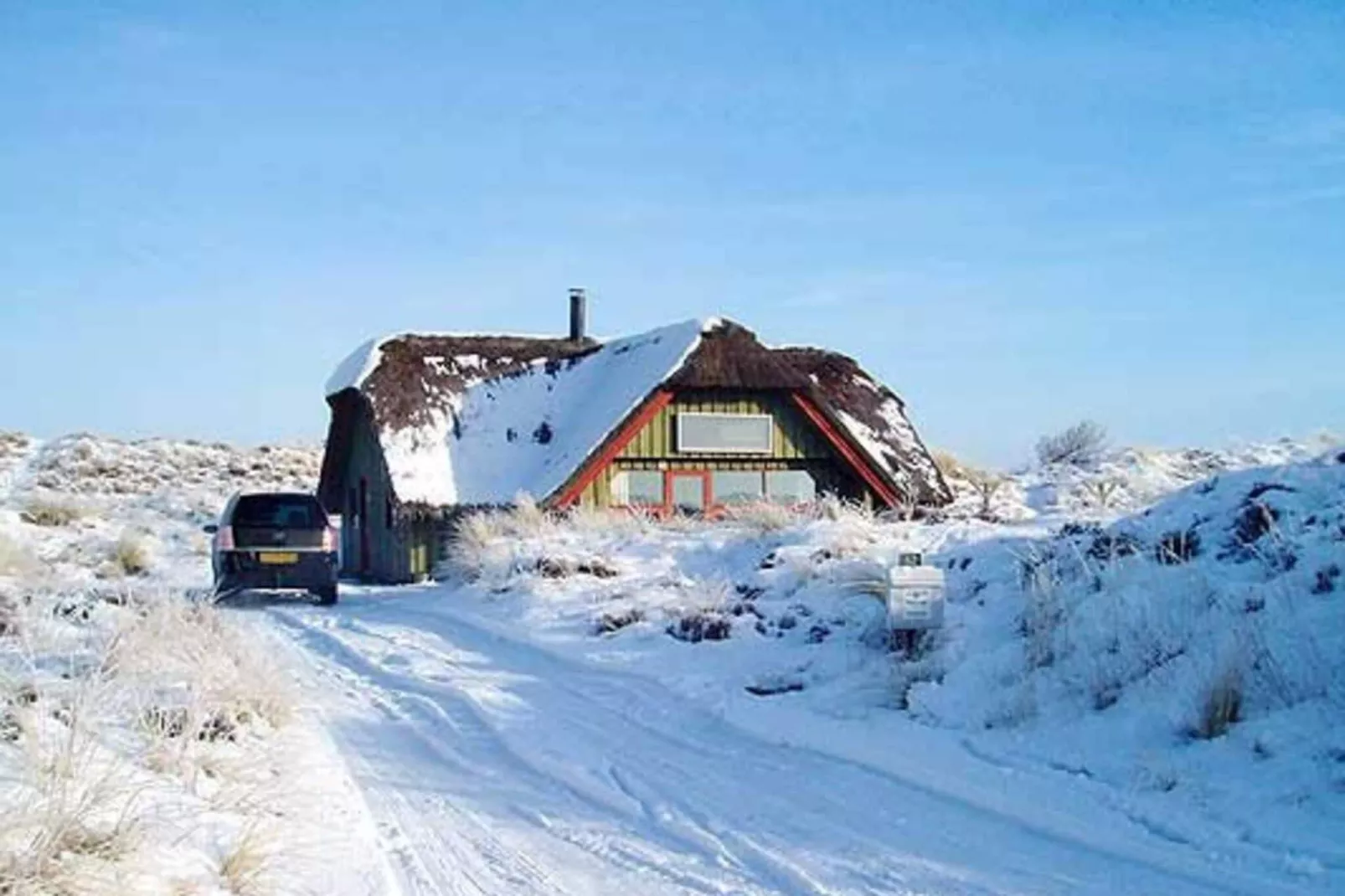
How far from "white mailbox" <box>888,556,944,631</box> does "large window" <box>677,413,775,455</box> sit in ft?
55.5

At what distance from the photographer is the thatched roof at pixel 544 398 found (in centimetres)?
2692

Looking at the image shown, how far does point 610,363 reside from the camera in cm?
2989

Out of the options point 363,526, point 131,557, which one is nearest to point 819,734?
point 131,557

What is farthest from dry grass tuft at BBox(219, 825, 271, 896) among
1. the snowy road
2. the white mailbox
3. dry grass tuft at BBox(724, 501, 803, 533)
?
dry grass tuft at BBox(724, 501, 803, 533)

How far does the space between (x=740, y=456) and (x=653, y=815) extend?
20.7 metres

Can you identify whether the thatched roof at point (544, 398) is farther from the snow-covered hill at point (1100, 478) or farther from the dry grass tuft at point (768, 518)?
the dry grass tuft at point (768, 518)

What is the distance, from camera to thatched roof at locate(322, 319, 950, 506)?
2692cm

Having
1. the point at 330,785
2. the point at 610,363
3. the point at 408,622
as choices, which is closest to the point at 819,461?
the point at 610,363

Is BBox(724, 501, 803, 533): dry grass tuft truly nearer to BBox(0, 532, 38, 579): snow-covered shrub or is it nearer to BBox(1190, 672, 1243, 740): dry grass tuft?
BBox(0, 532, 38, 579): snow-covered shrub

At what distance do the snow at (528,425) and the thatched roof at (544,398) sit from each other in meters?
0.03

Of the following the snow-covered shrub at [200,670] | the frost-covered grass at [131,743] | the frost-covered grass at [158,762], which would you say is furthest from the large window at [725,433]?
the snow-covered shrub at [200,670]

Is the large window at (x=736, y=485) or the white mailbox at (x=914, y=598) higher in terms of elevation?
the large window at (x=736, y=485)

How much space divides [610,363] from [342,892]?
24.5 meters

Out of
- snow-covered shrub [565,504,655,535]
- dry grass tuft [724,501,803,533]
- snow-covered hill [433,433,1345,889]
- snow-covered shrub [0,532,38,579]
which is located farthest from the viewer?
snow-covered shrub [565,504,655,535]
